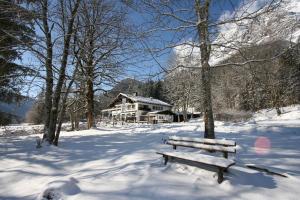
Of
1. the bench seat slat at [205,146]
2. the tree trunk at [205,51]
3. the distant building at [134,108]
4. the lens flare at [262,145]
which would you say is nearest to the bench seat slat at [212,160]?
the bench seat slat at [205,146]

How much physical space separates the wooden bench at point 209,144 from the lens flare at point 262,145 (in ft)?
7.96

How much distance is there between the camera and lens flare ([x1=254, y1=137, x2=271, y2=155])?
8355 mm

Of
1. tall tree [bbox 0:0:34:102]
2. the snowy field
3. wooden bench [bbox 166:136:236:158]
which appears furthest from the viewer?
tall tree [bbox 0:0:34:102]

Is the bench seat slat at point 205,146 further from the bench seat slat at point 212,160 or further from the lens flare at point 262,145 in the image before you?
the lens flare at point 262,145

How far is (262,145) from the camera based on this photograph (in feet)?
31.0

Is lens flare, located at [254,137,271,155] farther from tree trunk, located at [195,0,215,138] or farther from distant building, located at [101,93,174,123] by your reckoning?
distant building, located at [101,93,174,123]

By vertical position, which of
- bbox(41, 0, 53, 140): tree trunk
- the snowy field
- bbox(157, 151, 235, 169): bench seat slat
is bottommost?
the snowy field

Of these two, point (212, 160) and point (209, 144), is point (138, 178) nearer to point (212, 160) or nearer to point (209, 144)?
point (212, 160)

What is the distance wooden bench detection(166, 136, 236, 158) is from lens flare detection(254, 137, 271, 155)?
2.42 metres

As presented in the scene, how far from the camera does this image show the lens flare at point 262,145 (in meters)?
8.35

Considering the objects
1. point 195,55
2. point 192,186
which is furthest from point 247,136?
point 192,186

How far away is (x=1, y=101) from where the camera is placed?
14461mm

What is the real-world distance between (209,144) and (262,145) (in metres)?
3.61

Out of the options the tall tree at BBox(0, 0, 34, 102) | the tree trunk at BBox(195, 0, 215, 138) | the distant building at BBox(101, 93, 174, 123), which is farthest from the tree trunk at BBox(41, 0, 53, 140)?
the distant building at BBox(101, 93, 174, 123)
